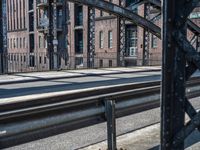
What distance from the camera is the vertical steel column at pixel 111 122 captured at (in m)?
4.77

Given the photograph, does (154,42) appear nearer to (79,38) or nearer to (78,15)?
(79,38)

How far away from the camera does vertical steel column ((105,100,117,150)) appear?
15.7 feet

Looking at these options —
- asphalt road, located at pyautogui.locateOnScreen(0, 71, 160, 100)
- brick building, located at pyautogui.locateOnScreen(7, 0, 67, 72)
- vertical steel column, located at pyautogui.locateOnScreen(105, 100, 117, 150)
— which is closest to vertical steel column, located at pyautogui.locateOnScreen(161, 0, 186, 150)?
vertical steel column, located at pyautogui.locateOnScreen(105, 100, 117, 150)

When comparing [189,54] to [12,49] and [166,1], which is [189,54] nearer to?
[166,1]

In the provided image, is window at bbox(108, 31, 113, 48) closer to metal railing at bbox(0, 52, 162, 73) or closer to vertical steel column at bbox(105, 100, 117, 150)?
metal railing at bbox(0, 52, 162, 73)

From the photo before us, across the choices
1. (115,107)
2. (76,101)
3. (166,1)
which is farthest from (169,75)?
(115,107)

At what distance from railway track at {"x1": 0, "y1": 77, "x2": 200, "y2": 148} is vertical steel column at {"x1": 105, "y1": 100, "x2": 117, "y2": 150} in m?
0.05

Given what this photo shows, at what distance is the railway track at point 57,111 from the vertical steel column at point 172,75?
1546 millimetres

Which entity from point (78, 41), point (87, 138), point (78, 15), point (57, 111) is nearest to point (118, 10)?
point (87, 138)

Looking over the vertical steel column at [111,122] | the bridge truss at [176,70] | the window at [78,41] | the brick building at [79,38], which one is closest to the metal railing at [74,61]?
the brick building at [79,38]

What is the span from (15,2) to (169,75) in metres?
81.5

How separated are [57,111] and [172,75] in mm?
1728

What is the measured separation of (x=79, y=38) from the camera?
5844 cm

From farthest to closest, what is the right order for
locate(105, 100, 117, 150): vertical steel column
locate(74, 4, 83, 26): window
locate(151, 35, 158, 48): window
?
locate(74, 4, 83, 26): window, locate(151, 35, 158, 48): window, locate(105, 100, 117, 150): vertical steel column
